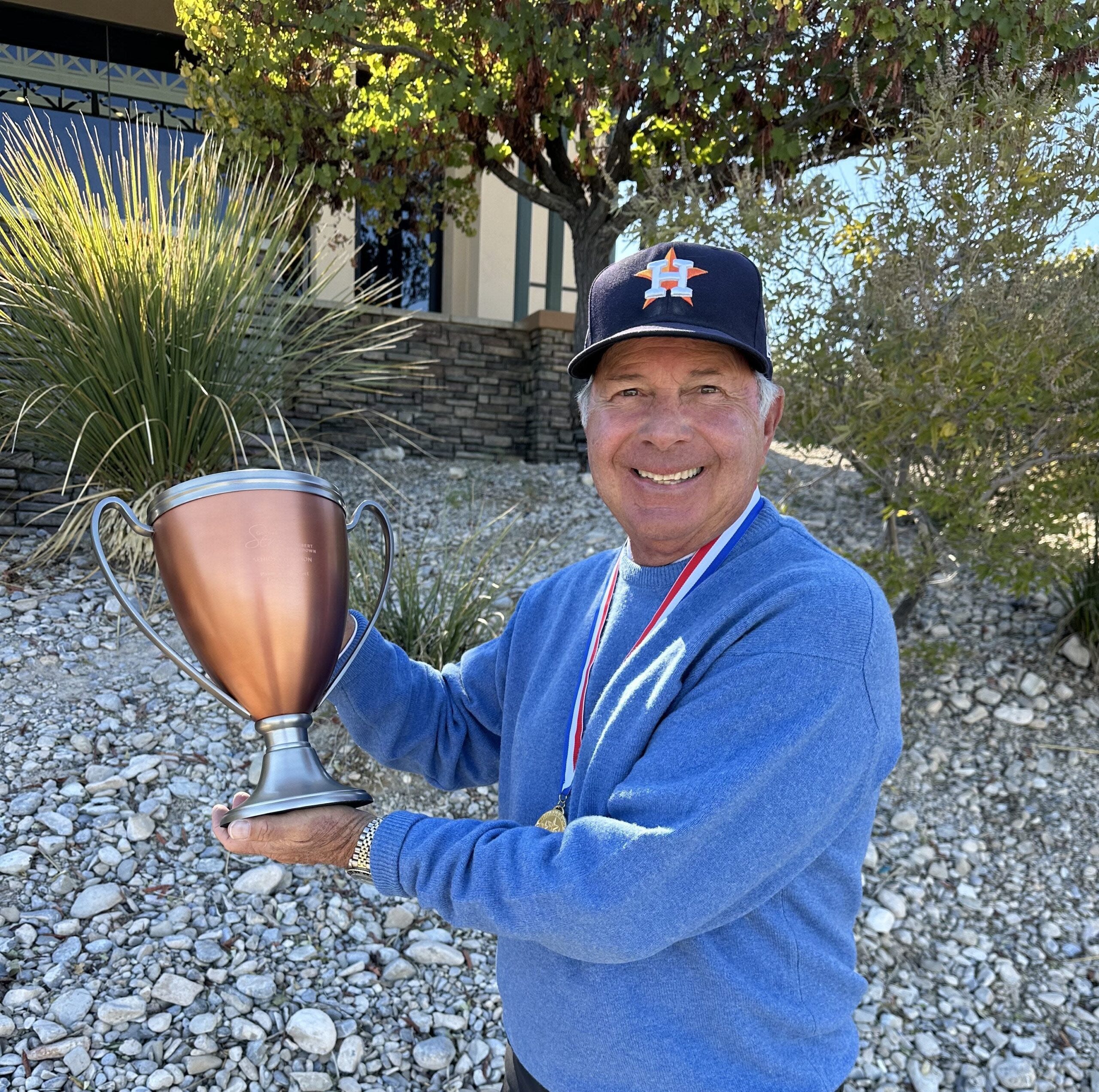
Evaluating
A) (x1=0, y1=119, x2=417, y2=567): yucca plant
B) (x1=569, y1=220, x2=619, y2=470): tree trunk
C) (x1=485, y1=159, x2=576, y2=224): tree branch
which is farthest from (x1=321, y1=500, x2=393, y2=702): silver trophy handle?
(x1=485, y1=159, x2=576, y2=224): tree branch

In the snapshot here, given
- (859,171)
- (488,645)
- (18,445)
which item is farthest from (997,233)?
(18,445)

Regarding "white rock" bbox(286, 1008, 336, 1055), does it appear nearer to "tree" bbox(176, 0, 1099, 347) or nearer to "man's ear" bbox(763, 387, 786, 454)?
"man's ear" bbox(763, 387, 786, 454)

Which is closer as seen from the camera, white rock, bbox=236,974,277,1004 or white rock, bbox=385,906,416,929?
white rock, bbox=236,974,277,1004

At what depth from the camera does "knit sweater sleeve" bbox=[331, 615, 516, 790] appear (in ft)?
4.80

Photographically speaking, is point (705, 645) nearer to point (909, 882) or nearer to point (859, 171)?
point (909, 882)

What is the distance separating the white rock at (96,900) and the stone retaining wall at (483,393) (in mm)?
4285

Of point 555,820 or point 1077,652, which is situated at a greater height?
point 555,820

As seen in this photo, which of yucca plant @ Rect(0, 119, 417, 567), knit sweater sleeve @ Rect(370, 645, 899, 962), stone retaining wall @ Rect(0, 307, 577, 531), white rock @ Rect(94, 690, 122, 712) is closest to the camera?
knit sweater sleeve @ Rect(370, 645, 899, 962)

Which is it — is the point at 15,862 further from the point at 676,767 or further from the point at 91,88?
the point at 91,88

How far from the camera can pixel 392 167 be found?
5.88m

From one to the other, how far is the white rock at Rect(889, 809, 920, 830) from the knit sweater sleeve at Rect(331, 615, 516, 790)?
207 centimetres

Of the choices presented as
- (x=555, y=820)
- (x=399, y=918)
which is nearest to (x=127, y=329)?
(x=399, y=918)

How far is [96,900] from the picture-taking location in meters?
2.43

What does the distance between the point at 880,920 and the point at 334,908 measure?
163 cm
